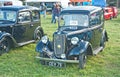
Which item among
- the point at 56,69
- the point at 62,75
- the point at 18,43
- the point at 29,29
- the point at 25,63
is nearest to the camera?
the point at 62,75

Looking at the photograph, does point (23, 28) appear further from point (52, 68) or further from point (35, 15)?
point (52, 68)

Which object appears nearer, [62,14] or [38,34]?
[62,14]

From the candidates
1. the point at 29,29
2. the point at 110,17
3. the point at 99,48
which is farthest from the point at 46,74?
the point at 110,17

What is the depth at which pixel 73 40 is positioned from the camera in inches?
355

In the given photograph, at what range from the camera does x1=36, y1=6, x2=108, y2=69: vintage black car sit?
29.3 feet

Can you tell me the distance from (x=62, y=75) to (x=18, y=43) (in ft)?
12.5

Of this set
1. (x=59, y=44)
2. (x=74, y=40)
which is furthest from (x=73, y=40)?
(x=59, y=44)

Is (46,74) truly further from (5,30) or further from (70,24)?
(5,30)

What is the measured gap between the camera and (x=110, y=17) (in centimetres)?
2728

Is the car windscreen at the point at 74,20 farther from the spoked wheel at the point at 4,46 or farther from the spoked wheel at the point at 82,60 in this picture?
the spoked wheel at the point at 4,46

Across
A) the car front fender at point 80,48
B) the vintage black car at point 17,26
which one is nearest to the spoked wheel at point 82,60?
the car front fender at point 80,48

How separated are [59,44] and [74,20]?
1.38 metres

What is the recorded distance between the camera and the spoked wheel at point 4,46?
35.7 feet

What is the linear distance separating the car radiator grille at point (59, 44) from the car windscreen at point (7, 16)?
315 cm
